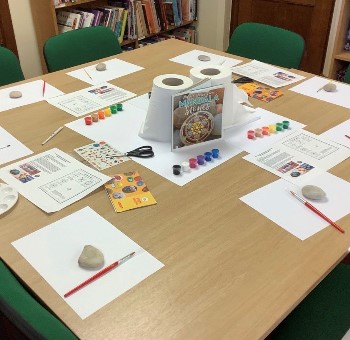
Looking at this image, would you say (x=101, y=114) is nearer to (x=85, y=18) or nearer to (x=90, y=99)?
(x=90, y=99)

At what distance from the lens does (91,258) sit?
0.95m

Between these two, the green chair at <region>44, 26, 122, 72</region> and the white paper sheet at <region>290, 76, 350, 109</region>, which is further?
the green chair at <region>44, 26, 122, 72</region>

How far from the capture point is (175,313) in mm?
852

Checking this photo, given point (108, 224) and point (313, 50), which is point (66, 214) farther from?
point (313, 50)

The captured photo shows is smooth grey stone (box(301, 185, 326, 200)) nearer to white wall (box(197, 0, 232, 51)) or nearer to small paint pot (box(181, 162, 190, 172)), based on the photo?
small paint pot (box(181, 162, 190, 172))

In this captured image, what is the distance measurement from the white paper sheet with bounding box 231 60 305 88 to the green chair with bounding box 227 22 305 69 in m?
0.29

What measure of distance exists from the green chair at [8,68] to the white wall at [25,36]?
0.95 m

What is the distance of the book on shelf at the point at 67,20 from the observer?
298 centimetres

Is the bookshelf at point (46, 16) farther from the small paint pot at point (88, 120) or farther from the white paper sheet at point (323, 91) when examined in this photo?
the white paper sheet at point (323, 91)

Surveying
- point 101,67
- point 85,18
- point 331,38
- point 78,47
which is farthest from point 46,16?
point 331,38

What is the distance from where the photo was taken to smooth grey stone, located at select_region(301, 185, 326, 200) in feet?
3.79

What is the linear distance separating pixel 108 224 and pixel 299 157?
643 millimetres

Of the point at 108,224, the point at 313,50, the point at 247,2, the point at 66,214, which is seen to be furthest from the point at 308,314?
the point at 247,2

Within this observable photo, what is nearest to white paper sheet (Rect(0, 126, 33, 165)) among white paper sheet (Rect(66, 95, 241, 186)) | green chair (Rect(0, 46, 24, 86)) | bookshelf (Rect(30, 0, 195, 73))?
white paper sheet (Rect(66, 95, 241, 186))
